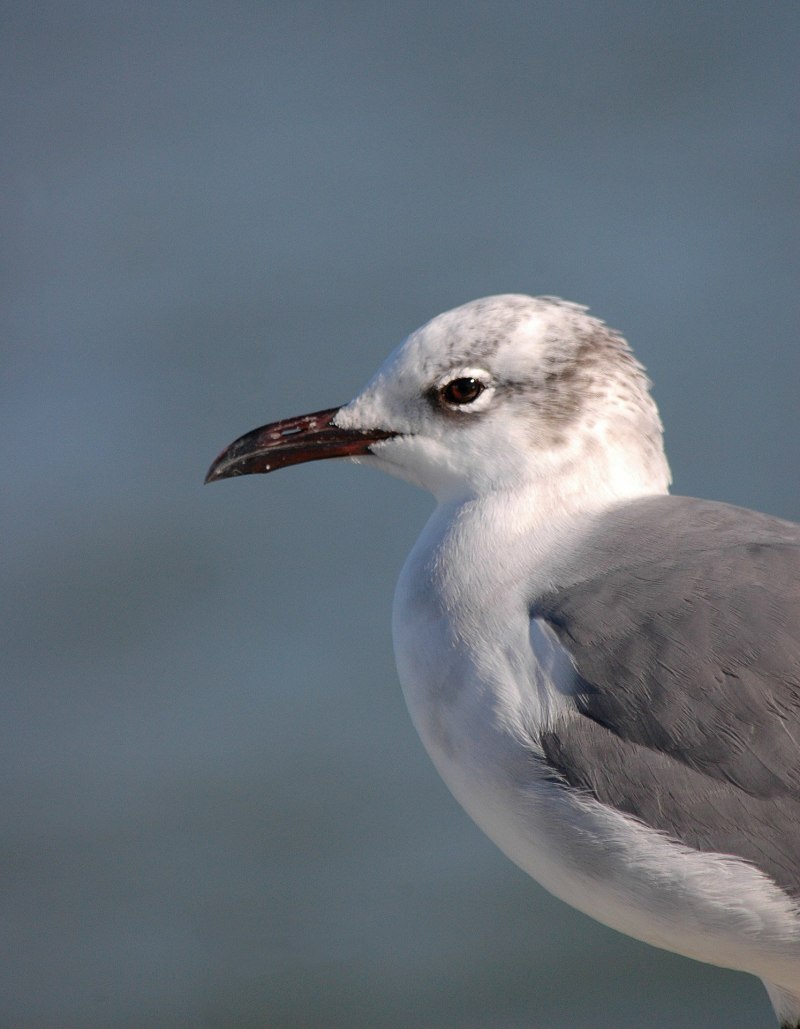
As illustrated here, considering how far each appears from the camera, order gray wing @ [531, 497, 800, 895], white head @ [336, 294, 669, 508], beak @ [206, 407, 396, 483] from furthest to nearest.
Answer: beak @ [206, 407, 396, 483] < white head @ [336, 294, 669, 508] < gray wing @ [531, 497, 800, 895]

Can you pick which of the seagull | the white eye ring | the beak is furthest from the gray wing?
the beak

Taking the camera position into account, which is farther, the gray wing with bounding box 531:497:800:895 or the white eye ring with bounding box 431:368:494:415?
the white eye ring with bounding box 431:368:494:415

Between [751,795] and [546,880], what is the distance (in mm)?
431

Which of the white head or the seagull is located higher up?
the white head

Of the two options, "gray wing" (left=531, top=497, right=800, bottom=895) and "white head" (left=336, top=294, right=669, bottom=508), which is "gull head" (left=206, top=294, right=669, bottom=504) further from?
"gray wing" (left=531, top=497, right=800, bottom=895)

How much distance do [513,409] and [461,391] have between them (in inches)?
4.2

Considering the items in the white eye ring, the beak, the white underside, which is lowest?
the white underside

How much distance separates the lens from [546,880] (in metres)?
2.60

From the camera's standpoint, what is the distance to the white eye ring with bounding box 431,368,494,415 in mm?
2736

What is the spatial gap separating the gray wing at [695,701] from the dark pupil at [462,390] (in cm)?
45

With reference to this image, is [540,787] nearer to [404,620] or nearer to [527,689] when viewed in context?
[527,689]

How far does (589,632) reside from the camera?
2484 millimetres

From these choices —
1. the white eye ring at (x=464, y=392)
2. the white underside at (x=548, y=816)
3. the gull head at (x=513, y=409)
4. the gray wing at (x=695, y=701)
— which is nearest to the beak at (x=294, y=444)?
the gull head at (x=513, y=409)

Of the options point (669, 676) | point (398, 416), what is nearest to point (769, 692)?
point (669, 676)
